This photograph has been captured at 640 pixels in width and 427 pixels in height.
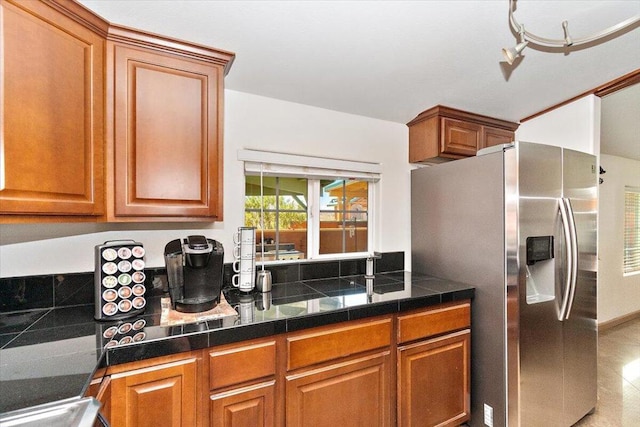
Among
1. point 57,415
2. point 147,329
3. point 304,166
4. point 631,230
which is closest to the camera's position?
point 57,415

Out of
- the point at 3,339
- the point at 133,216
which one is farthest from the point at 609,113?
the point at 3,339

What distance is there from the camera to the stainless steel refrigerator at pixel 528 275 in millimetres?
1650

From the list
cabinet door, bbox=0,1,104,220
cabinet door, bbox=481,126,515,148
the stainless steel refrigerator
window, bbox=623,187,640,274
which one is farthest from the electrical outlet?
window, bbox=623,187,640,274

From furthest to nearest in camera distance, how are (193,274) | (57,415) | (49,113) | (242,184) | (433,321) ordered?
(242,184) < (433,321) < (193,274) < (49,113) < (57,415)

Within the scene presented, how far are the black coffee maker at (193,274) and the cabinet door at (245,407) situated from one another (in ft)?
1.27

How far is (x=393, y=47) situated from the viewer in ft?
5.11

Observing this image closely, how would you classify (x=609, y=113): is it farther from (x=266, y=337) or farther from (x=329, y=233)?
(x=266, y=337)

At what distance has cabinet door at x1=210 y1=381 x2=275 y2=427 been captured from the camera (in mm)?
1171

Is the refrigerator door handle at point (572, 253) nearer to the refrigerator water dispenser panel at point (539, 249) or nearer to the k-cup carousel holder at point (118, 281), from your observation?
the refrigerator water dispenser panel at point (539, 249)

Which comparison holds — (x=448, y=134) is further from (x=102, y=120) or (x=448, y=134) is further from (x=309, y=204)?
(x=102, y=120)

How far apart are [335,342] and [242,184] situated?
1.11 meters

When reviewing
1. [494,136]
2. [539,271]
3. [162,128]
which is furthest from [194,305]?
[494,136]

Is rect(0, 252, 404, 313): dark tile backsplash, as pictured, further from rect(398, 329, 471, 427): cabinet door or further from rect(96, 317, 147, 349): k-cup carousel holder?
rect(398, 329, 471, 427): cabinet door

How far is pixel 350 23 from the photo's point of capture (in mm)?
1377
